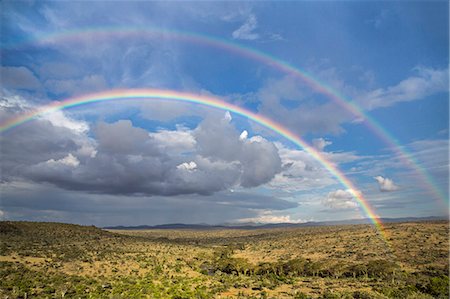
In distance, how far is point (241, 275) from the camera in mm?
43219

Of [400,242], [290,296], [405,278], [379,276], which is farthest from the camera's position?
[400,242]

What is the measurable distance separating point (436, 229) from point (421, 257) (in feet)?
89.6

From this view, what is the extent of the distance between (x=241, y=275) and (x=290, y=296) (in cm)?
1407

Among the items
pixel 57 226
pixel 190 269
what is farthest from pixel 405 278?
pixel 57 226

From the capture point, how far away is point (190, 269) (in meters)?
47.1

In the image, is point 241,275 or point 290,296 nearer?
point 290,296

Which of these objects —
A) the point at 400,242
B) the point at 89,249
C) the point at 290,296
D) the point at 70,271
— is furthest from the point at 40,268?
the point at 400,242

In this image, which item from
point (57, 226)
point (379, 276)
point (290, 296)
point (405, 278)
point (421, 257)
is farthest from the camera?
point (57, 226)

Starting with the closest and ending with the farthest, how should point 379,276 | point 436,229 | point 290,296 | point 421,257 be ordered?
point 290,296 → point 379,276 → point 421,257 → point 436,229

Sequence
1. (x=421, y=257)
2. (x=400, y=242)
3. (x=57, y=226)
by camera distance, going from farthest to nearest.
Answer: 1. (x=57, y=226)
2. (x=400, y=242)
3. (x=421, y=257)

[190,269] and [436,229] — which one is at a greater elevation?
[436,229]

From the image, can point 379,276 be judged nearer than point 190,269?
Yes

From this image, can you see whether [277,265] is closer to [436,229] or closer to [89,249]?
[89,249]

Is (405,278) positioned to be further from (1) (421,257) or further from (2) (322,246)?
(2) (322,246)
